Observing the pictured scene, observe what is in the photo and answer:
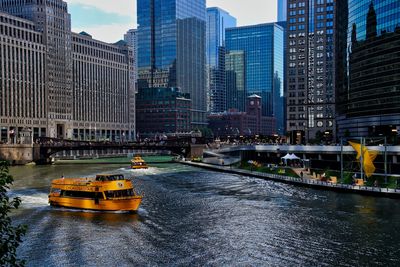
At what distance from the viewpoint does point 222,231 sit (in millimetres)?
60781

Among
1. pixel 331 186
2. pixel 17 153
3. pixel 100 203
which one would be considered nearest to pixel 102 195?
pixel 100 203

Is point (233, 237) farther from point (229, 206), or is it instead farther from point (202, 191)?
point (202, 191)

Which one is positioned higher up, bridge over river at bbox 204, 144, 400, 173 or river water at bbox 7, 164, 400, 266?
bridge over river at bbox 204, 144, 400, 173

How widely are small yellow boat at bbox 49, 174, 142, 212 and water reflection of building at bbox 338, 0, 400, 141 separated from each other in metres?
86.6

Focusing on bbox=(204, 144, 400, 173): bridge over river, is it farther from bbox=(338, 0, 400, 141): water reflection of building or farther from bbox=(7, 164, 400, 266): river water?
bbox=(338, 0, 400, 141): water reflection of building

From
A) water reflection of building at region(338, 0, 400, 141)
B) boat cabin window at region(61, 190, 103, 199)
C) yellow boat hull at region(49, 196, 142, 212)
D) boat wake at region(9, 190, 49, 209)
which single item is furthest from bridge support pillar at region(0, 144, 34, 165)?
water reflection of building at region(338, 0, 400, 141)

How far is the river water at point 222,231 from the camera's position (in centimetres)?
4909

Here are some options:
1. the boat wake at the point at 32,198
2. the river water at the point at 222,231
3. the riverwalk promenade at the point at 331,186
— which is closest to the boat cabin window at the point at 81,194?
the river water at the point at 222,231

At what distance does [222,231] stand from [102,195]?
76.2 ft

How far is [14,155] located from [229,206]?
132150 millimetres

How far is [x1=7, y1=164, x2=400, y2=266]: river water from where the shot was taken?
49094mm

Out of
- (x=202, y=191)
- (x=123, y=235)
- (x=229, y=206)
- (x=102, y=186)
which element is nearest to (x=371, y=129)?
(x=202, y=191)

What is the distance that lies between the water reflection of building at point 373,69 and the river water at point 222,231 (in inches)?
2475

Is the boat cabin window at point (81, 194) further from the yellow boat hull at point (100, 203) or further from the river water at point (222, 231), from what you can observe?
the river water at point (222, 231)
